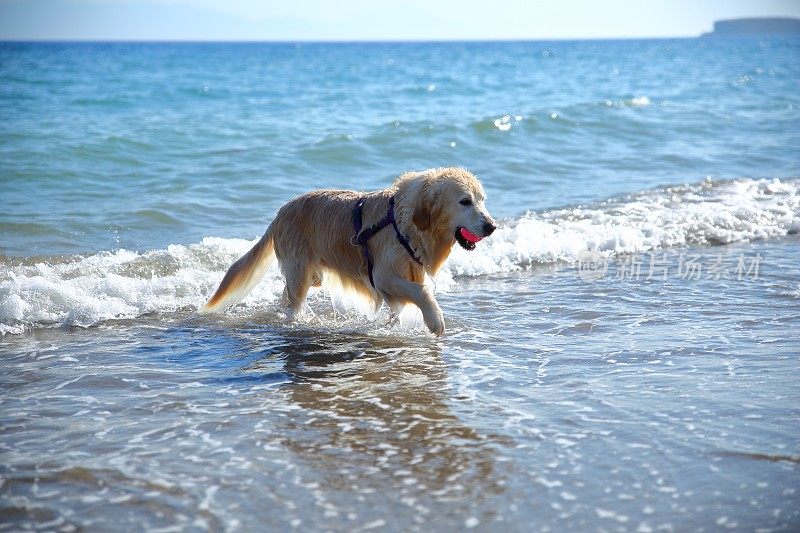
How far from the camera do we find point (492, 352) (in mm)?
6500

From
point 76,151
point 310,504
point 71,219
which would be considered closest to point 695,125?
point 76,151

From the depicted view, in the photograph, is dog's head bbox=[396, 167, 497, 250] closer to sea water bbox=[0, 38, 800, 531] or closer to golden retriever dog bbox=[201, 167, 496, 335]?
golden retriever dog bbox=[201, 167, 496, 335]

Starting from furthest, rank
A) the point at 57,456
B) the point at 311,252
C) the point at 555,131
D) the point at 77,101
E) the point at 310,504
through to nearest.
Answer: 1. the point at 77,101
2. the point at 555,131
3. the point at 311,252
4. the point at 57,456
5. the point at 310,504

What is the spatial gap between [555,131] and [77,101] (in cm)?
1286

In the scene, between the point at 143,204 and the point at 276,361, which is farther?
the point at 143,204

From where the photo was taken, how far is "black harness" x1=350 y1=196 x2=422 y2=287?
6.73m

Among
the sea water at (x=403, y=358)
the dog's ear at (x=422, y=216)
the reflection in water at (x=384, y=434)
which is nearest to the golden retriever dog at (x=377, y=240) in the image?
the dog's ear at (x=422, y=216)

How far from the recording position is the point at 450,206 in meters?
6.50

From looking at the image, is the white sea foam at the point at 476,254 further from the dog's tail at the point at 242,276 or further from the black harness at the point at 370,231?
the black harness at the point at 370,231

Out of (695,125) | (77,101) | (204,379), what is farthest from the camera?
(77,101)

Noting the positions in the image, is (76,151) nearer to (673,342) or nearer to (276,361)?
(276,361)

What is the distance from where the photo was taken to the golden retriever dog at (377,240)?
6531mm

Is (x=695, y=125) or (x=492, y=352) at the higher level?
(x=695, y=125)

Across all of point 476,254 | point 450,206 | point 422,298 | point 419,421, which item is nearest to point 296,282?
point 422,298
